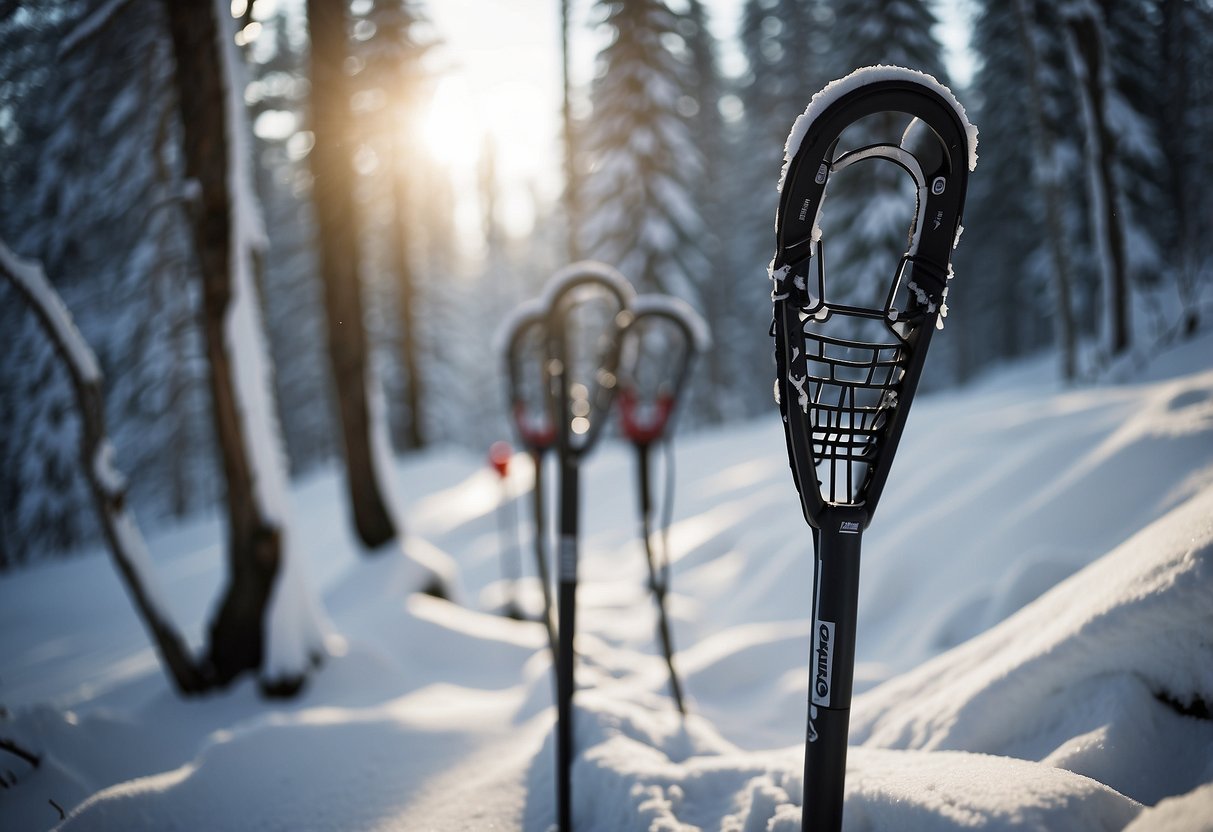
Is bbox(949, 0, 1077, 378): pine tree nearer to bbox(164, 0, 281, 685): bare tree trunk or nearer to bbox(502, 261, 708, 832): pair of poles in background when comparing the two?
bbox(502, 261, 708, 832): pair of poles in background

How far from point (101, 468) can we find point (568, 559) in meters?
3.09

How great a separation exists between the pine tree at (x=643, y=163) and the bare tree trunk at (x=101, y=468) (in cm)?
1338

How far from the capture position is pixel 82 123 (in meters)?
4.83

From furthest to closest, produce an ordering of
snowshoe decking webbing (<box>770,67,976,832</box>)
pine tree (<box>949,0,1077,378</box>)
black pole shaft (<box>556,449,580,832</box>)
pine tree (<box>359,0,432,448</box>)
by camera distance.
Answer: pine tree (<box>359,0,432,448</box>) → pine tree (<box>949,0,1077,378</box>) → black pole shaft (<box>556,449,580,832</box>) → snowshoe decking webbing (<box>770,67,976,832</box>)

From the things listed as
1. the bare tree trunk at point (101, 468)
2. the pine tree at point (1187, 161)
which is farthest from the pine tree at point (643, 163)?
the bare tree trunk at point (101, 468)

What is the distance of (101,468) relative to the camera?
3.58m

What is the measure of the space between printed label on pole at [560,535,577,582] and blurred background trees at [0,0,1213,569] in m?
2.78

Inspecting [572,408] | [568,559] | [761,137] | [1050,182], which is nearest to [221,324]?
[572,408]

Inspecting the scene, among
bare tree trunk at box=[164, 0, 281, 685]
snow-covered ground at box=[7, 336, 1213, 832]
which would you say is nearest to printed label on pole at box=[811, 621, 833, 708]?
snow-covered ground at box=[7, 336, 1213, 832]

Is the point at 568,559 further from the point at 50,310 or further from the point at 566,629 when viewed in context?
the point at 50,310

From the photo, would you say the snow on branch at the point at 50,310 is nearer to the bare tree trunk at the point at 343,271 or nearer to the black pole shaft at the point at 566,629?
the bare tree trunk at the point at 343,271

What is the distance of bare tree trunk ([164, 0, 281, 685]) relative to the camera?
3.56 meters

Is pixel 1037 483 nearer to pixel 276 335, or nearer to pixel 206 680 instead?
pixel 206 680

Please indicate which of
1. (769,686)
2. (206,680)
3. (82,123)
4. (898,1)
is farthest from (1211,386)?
(82,123)
